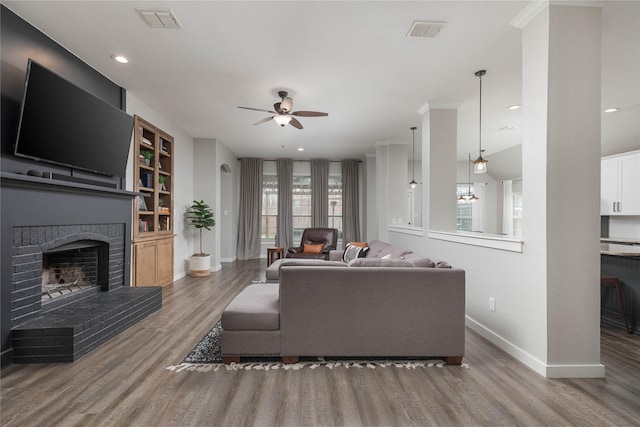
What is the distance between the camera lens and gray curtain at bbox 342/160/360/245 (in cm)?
866

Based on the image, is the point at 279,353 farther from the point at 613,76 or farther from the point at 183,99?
the point at 613,76

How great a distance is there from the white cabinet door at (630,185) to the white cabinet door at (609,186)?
0.10m

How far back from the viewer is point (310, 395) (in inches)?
79.1

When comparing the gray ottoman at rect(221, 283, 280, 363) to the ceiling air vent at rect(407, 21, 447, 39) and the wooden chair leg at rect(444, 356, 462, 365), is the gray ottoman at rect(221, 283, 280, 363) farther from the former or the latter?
the ceiling air vent at rect(407, 21, 447, 39)

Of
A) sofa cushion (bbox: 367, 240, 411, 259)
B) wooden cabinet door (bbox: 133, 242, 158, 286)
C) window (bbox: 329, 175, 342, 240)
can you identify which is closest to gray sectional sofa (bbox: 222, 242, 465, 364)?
sofa cushion (bbox: 367, 240, 411, 259)

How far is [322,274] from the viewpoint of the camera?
2418 millimetres

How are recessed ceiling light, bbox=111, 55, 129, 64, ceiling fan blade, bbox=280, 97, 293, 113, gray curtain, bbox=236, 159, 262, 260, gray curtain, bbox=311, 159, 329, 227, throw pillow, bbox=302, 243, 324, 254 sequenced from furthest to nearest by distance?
1. gray curtain, bbox=311, 159, 329, 227
2. gray curtain, bbox=236, 159, 262, 260
3. throw pillow, bbox=302, 243, 324, 254
4. ceiling fan blade, bbox=280, 97, 293, 113
5. recessed ceiling light, bbox=111, 55, 129, 64

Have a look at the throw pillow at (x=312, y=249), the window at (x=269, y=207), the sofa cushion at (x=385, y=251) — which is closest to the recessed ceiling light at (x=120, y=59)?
the sofa cushion at (x=385, y=251)

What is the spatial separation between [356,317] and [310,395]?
2.13 ft

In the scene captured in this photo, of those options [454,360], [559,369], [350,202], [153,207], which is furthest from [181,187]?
[559,369]

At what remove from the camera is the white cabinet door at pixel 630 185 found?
5027mm

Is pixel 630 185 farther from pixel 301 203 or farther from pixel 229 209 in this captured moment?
pixel 229 209

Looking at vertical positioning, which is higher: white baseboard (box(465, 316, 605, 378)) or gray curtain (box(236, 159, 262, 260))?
gray curtain (box(236, 159, 262, 260))

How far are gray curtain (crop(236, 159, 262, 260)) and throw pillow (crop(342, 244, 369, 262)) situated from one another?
3.82 meters
